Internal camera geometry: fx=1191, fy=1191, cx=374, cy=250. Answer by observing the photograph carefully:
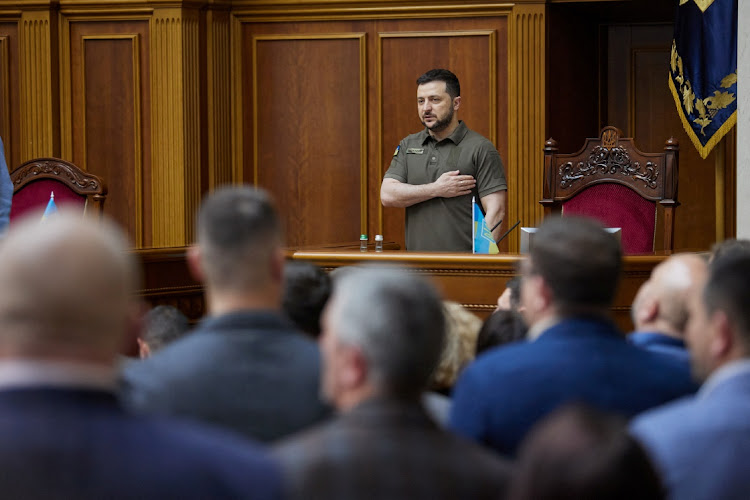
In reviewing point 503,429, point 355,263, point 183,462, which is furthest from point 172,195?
point 183,462

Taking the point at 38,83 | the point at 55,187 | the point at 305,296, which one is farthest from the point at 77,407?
the point at 38,83

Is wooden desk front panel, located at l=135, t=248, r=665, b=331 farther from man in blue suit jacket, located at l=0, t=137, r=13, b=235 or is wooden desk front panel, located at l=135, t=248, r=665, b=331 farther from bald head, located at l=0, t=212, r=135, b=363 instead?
bald head, located at l=0, t=212, r=135, b=363

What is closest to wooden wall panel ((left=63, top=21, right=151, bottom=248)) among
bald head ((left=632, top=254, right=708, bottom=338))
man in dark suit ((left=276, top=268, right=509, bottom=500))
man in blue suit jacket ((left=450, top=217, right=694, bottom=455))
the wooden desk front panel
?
the wooden desk front panel

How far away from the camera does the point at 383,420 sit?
157 cm

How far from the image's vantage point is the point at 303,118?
7938 millimetres

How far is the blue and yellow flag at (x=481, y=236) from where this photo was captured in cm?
545

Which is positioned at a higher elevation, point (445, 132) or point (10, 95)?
point (10, 95)

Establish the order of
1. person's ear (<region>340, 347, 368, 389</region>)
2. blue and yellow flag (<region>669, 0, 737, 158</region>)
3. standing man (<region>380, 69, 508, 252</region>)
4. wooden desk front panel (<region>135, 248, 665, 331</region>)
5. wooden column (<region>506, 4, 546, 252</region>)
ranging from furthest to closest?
wooden column (<region>506, 4, 546, 252</region>) → blue and yellow flag (<region>669, 0, 737, 158</region>) → standing man (<region>380, 69, 508, 252</region>) → wooden desk front panel (<region>135, 248, 665, 331</region>) → person's ear (<region>340, 347, 368, 389</region>)

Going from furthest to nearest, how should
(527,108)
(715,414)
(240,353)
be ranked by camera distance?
1. (527,108)
2. (240,353)
3. (715,414)

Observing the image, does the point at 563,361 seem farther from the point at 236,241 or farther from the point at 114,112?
the point at 114,112

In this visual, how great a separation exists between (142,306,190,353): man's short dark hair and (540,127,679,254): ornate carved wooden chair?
331 cm

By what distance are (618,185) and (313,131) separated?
2.59m

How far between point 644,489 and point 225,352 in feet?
2.76

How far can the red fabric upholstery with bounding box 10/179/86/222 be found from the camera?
248 inches
